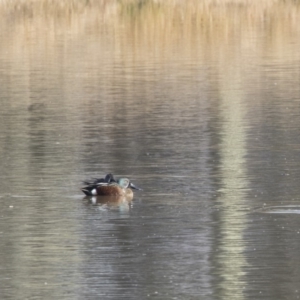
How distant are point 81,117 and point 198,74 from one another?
761cm

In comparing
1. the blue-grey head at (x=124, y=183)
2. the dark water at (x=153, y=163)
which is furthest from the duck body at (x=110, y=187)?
the dark water at (x=153, y=163)

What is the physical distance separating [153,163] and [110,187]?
284 centimetres

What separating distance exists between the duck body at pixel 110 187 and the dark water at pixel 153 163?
163 millimetres

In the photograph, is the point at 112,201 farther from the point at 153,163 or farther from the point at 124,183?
the point at 153,163

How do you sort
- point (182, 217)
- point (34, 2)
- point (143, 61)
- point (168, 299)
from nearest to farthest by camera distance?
1. point (168, 299)
2. point (182, 217)
3. point (143, 61)
4. point (34, 2)

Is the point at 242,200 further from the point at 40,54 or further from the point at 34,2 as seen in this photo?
the point at 34,2

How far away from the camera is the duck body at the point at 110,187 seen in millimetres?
17344

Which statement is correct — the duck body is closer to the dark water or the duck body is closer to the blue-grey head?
the blue-grey head

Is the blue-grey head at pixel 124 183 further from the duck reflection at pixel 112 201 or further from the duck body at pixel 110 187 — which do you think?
the duck reflection at pixel 112 201

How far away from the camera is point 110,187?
57.4 feet

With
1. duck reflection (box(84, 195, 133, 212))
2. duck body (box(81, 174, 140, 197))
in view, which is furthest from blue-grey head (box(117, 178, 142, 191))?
duck reflection (box(84, 195, 133, 212))

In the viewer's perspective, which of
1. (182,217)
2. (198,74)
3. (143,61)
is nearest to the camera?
(182,217)

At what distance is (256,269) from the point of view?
42.8 feet

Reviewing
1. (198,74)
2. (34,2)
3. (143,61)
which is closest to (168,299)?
(198,74)
